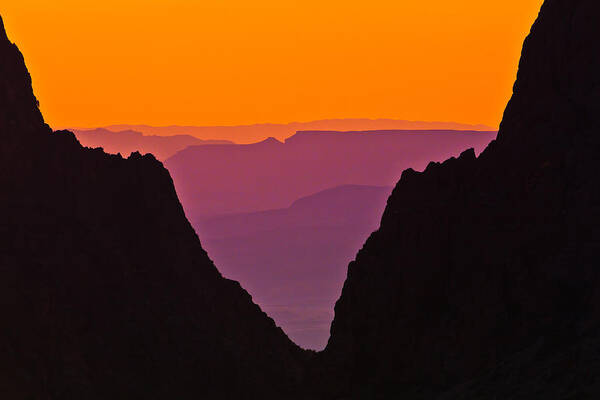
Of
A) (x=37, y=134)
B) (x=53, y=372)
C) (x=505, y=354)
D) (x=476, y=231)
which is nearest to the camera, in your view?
(x=505, y=354)

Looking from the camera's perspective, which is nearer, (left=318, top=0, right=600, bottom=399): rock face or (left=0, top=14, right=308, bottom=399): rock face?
(left=318, top=0, right=600, bottom=399): rock face

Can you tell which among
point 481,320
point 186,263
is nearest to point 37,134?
point 186,263

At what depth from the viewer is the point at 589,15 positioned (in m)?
130

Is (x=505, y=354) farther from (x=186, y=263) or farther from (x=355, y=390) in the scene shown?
(x=186, y=263)

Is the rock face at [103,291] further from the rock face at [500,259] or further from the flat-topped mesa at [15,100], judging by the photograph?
the rock face at [500,259]

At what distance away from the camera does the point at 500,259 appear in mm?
132625

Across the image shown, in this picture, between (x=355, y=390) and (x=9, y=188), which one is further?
(x=9, y=188)

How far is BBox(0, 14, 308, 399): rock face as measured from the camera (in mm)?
155125

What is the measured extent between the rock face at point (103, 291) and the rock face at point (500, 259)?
16814mm

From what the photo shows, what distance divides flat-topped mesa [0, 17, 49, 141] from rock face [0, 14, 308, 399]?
0.45 ft

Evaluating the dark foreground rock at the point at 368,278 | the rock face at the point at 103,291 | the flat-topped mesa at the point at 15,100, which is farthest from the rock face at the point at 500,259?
the flat-topped mesa at the point at 15,100

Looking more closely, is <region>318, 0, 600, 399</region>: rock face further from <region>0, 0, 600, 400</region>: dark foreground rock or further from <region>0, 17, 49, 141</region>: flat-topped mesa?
<region>0, 17, 49, 141</region>: flat-topped mesa

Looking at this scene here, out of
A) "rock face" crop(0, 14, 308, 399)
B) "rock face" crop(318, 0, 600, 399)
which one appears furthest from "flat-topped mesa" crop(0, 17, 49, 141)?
"rock face" crop(318, 0, 600, 399)

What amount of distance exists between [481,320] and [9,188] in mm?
51310
